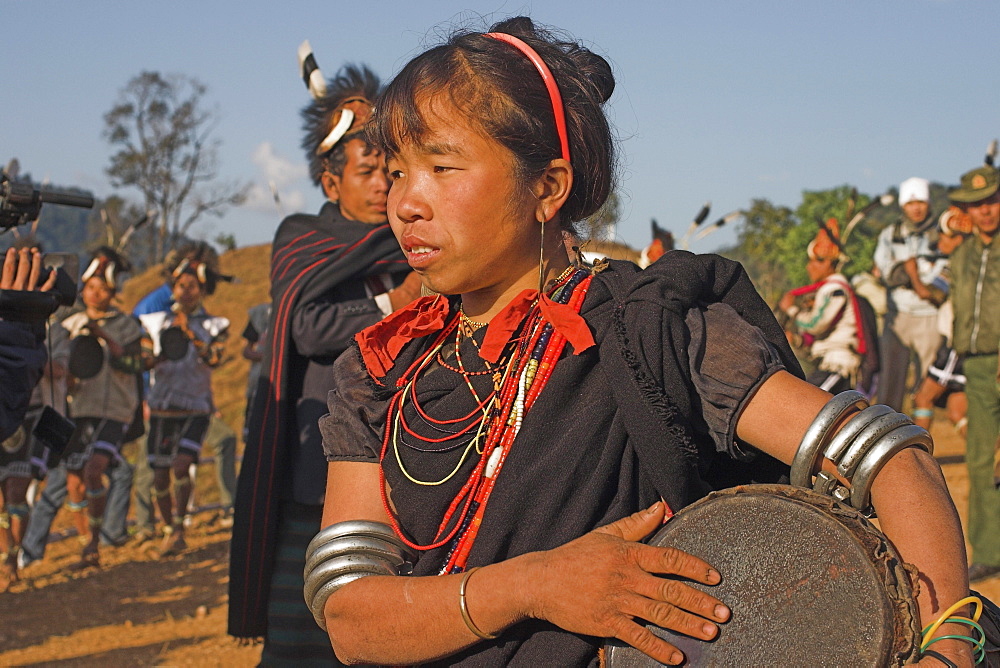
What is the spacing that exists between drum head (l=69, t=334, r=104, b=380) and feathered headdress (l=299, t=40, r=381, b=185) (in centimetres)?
503

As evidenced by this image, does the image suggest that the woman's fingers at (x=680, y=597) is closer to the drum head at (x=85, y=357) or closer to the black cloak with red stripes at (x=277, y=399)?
the black cloak with red stripes at (x=277, y=399)

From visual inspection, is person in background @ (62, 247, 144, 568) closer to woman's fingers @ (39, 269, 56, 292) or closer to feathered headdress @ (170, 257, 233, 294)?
feathered headdress @ (170, 257, 233, 294)

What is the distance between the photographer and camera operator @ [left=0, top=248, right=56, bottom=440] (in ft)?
11.0

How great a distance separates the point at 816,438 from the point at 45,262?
3228 mm

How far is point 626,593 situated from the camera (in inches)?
56.1

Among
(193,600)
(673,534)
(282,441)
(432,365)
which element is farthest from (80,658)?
(673,534)

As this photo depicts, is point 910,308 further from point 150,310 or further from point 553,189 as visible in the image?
point 553,189

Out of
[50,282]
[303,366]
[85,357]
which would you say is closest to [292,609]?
[303,366]

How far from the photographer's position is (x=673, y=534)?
1.49 m

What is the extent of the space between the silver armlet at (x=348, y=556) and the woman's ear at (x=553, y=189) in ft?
2.09

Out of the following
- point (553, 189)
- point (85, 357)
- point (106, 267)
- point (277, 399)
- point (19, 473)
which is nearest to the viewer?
point (553, 189)

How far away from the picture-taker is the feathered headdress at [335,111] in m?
4.12

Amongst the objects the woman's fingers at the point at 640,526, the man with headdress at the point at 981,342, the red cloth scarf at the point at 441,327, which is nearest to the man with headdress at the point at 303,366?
the red cloth scarf at the point at 441,327

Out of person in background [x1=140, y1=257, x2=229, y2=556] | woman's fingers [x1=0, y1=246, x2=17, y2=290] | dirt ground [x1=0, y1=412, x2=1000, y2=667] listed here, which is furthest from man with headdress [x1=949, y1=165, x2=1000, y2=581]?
person in background [x1=140, y1=257, x2=229, y2=556]
